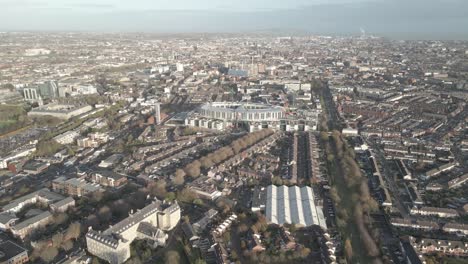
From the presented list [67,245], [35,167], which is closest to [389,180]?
[67,245]

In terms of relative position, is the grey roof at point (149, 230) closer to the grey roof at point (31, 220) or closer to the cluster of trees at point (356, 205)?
the grey roof at point (31, 220)

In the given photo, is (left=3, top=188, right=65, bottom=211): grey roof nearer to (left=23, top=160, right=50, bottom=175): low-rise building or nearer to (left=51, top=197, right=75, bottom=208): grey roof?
(left=51, top=197, right=75, bottom=208): grey roof

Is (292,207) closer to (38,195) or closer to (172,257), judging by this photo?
(172,257)

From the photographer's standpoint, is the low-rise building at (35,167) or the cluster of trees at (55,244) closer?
the cluster of trees at (55,244)

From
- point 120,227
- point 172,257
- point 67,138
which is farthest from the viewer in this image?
point 67,138

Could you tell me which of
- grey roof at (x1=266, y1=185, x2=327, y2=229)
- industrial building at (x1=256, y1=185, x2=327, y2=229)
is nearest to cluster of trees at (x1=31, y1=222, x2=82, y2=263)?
industrial building at (x1=256, y1=185, x2=327, y2=229)

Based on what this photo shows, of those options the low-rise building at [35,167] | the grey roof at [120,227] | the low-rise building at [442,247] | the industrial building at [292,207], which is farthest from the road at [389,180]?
the low-rise building at [35,167]

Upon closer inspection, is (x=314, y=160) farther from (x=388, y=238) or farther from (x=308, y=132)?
(x=388, y=238)
